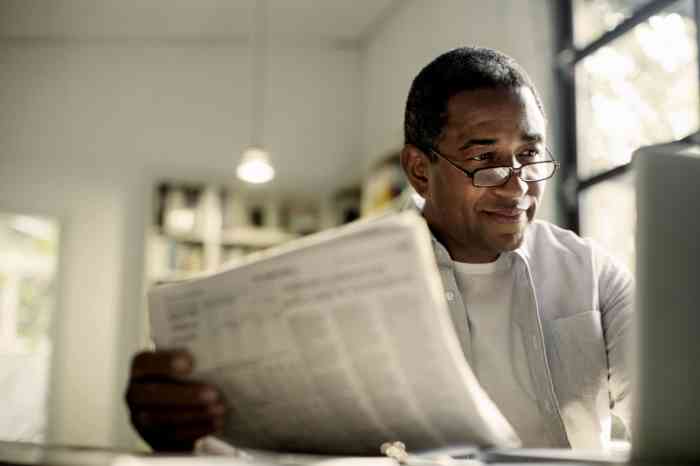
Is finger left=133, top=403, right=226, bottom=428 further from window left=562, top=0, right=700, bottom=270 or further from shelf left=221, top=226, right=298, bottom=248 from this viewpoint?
shelf left=221, top=226, right=298, bottom=248

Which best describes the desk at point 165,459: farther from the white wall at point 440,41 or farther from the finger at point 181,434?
the white wall at point 440,41

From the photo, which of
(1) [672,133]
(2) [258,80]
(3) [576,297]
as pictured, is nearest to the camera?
(3) [576,297]

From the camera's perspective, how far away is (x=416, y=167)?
1.41m

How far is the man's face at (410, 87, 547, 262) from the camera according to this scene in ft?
4.04

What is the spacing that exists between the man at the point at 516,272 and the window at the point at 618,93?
4.96 ft

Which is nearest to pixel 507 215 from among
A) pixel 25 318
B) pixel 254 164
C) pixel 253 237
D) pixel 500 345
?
pixel 500 345

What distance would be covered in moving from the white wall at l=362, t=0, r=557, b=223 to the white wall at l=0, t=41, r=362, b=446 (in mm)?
998

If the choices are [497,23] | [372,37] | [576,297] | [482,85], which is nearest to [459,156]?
[482,85]

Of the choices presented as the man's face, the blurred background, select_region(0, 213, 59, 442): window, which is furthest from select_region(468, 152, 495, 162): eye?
select_region(0, 213, 59, 442): window

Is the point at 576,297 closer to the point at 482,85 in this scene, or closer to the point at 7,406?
the point at 482,85

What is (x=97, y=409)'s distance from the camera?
15.7 ft

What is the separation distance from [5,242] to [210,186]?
1.61 m

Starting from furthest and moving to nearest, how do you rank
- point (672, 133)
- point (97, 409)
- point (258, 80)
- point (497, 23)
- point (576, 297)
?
1. point (258, 80)
2. point (97, 409)
3. point (497, 23)
4. point (672, 133)
5. point (576, 297)

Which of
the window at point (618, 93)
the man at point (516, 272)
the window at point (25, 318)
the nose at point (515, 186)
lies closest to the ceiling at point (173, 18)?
the window at point (25, 318)
